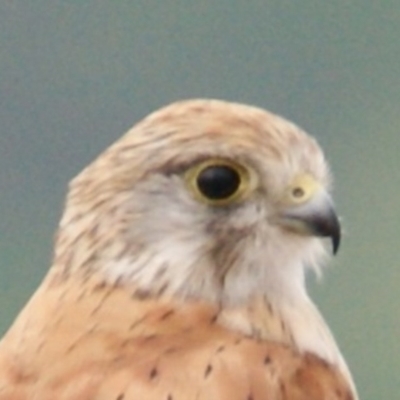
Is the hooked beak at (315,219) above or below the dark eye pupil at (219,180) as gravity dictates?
below

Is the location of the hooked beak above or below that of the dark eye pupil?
below

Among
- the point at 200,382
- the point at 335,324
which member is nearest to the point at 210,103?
the point at 200,382

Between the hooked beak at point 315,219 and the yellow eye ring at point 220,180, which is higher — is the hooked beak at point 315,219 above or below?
below

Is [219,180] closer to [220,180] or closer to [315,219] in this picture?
[220,180]

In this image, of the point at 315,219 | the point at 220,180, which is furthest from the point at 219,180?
the point at 315,219
